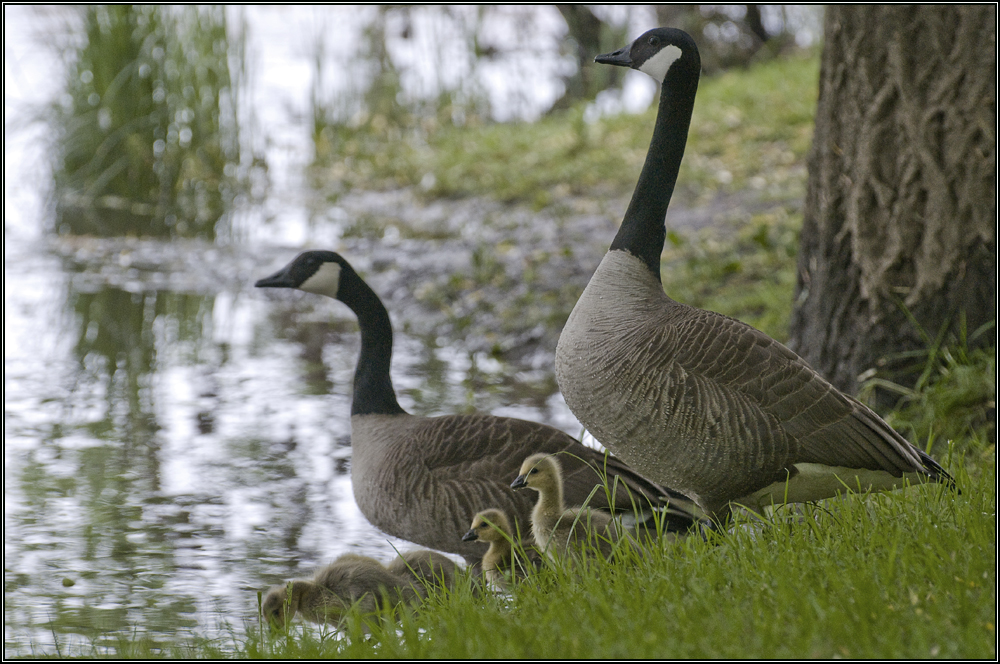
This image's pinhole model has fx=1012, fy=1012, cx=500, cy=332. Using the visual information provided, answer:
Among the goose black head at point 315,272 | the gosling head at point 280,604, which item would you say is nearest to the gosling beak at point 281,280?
the goose black head at point 315,272

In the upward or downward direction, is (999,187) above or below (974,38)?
below

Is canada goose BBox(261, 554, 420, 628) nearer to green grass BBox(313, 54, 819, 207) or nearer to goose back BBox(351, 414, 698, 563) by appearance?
goose back BBox(351, 414, 698, 563)

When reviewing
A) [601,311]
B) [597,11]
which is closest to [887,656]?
[601,311]

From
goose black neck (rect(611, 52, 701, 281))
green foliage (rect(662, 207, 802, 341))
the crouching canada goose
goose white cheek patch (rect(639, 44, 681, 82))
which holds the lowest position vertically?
the crouching canada goose

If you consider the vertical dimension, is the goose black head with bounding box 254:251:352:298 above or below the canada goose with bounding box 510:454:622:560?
above

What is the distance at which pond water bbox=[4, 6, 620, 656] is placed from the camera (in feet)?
13.8

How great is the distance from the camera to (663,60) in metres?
3.57

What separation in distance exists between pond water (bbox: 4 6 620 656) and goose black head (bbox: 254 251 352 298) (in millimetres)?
1114

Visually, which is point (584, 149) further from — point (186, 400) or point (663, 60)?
point (663, 60)

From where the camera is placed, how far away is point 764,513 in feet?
11.7

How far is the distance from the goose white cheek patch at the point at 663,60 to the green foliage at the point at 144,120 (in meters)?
8.45

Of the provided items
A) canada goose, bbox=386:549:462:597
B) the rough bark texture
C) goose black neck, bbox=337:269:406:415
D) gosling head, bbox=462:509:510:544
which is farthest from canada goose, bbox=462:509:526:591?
the rough bark texture

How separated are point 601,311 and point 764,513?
0.92 m

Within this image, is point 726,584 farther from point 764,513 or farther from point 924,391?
point 924,391
